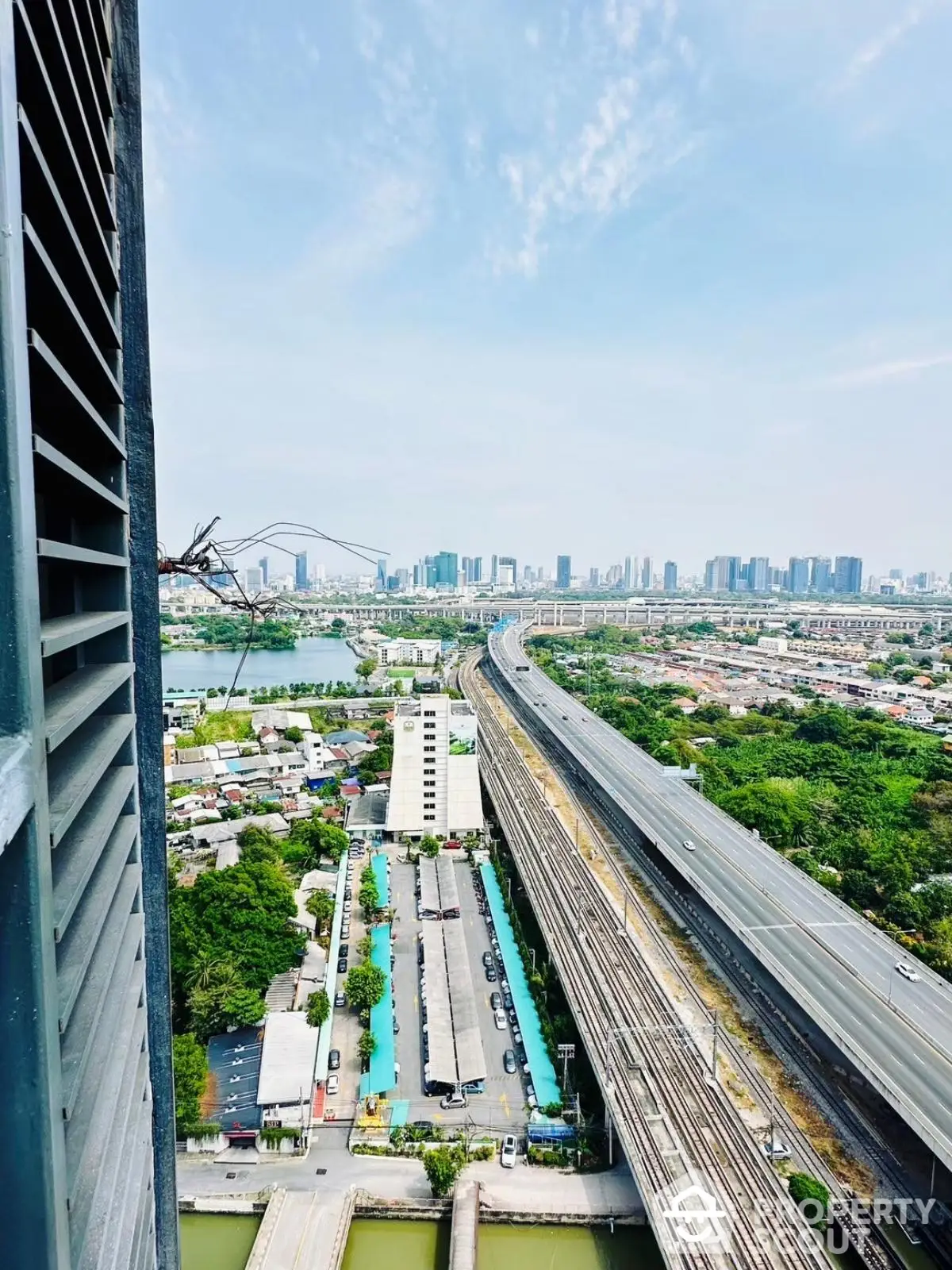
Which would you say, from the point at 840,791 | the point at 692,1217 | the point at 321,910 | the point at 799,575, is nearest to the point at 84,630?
the point at 692,1217

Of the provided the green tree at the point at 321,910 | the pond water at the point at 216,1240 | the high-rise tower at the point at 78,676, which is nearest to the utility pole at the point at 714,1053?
the pond water at the point at 216,1240

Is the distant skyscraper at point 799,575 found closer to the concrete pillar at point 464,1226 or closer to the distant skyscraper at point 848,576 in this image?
the distant skyscraper at point 848,576

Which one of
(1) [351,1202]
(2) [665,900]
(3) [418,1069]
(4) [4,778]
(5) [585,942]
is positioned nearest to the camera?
(4) [4,778]

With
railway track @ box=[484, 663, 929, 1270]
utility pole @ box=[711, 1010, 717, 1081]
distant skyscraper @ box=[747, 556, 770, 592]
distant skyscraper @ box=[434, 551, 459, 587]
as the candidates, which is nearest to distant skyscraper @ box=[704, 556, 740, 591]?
distant skyscraper @ box=[747, 556, 770, 592]

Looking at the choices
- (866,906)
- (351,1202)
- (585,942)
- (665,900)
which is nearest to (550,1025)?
→ (585,942)

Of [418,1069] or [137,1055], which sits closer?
[137,1055]

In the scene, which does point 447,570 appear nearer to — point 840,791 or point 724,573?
point 724,573

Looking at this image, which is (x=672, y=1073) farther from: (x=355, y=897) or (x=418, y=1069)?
(x=355, y=897)
